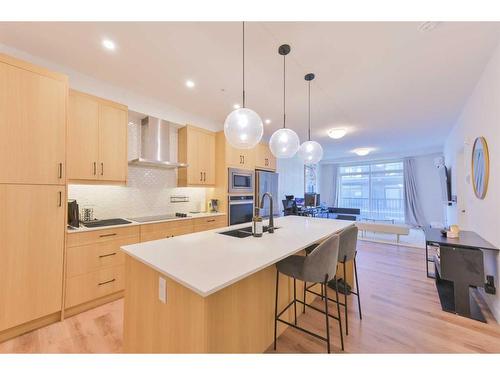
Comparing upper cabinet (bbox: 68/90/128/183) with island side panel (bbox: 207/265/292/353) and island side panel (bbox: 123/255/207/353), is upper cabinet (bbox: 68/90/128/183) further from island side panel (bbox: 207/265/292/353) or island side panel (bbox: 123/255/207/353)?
island side panel (bbox: 207/265/292/353)

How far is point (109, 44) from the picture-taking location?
75.7 inches

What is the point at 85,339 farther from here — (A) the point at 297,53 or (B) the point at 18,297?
A: (A) the point at 297,53

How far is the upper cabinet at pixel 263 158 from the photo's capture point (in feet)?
14.5

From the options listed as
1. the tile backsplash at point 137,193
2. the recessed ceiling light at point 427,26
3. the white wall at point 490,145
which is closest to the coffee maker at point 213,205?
the tile backsplash at point 137,193

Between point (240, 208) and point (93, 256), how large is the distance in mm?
2370

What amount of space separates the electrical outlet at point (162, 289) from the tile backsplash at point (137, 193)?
2.10m

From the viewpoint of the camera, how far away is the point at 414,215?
22.9 ft

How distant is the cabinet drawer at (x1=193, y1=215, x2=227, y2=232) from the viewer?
3.29 metres

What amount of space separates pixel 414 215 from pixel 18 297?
917 centimetres

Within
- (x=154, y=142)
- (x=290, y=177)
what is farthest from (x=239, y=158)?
(x=290, y=177)

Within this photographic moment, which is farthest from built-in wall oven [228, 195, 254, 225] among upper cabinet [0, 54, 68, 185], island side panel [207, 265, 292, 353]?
upper cabinet [0, 54, 68, 185]

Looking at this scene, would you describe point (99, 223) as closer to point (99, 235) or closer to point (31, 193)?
point (99, 235)

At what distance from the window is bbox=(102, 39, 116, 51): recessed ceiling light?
855 cm

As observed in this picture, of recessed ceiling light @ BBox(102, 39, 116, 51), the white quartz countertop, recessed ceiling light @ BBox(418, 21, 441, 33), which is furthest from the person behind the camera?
recessed ceiling light @ BBox(102, 39, 116, 51)
